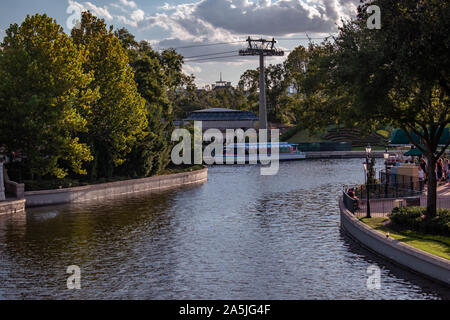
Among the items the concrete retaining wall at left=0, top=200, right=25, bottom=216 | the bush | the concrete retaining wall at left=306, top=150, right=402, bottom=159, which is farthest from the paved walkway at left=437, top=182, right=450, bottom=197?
the concrete retaining wall at left=306, top=150, right=402, bottom=159

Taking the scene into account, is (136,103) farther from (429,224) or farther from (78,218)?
(429,224)

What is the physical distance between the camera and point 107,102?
5228 centimetres

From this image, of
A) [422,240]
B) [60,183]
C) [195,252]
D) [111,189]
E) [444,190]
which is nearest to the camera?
[422,240]

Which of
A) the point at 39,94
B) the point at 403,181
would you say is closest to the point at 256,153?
the point at 39,94

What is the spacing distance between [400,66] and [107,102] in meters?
→ 34.6

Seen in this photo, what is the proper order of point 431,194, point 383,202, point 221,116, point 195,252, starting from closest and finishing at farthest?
1. point 431,194
2. point 195,252
3. point 383,202
4. point 221,116

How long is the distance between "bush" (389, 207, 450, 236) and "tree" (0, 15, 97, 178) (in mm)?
28531

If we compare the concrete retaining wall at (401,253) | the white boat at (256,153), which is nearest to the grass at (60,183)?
the concrete retaining wall at (401,253)

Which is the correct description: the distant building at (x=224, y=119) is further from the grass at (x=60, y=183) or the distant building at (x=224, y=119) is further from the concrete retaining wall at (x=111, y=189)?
the grass at (x=60, y=183)

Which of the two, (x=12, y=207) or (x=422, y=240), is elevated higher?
(x=422, y=240)

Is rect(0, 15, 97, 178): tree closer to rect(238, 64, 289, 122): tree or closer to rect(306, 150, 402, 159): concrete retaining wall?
rect(306, 150, 402, 159): concrete retaining wall

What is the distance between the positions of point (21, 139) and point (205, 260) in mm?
25790

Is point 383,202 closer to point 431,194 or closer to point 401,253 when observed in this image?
point 431,194

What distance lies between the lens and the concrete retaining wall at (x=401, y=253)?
20531 millimetres
